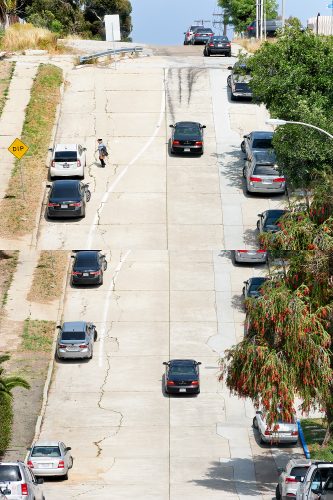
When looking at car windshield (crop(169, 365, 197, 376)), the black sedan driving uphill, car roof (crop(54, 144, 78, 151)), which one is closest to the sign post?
car roof (crop(54, 144, 78, 151))

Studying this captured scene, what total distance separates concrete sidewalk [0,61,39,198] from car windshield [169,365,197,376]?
74.8 ft

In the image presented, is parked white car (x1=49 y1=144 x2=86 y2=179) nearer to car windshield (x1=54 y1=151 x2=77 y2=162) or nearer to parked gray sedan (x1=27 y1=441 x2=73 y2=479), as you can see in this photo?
car windshield (x1=54 y1=151 x2=77 y2=162)

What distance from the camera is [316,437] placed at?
45.6 metres

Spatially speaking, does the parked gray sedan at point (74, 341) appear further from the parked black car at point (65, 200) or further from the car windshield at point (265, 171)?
the car windshield at point (265, 171)

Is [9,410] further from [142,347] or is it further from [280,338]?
[280,338]

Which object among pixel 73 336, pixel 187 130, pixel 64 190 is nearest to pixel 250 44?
pixel 187 130

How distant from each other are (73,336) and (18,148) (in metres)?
17.4

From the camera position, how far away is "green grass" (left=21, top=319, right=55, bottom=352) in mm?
54594

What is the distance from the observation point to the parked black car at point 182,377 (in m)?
49.8

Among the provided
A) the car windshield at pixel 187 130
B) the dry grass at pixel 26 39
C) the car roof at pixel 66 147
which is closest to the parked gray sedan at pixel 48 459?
the car roof at pixel 66 147

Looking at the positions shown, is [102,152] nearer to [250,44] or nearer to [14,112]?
[14,112]

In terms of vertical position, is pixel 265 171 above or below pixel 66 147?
below

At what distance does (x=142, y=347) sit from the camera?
5491cm

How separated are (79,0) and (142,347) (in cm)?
8062
